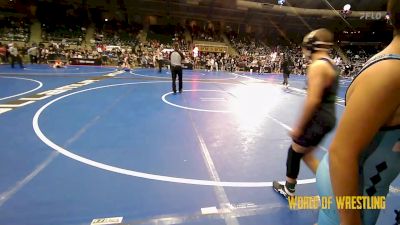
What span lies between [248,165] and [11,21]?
112 ft

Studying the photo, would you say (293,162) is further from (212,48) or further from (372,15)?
(372,15)

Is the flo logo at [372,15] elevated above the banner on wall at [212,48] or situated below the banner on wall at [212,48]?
above

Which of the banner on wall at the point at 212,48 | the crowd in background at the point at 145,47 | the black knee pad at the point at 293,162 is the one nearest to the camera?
the black knee pad at the point at 293,162

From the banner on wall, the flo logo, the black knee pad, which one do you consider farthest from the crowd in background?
the black knee pad

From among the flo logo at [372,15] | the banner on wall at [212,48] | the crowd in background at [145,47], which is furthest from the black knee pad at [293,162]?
the flo logo at [372,15]

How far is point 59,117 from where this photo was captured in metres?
6.73

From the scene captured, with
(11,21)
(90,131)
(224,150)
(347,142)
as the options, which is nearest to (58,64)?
(11,21)

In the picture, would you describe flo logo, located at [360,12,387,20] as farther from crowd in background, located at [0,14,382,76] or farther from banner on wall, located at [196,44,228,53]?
banner on wall, located at [196,44,228,53]

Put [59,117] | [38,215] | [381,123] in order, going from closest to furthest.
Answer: [381,123] < [38,215] < [59,117]

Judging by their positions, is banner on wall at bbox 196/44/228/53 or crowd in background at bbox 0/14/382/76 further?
banner on wall at bbox 196/44/228/53

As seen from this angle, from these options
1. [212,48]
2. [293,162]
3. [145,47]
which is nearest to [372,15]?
[212,48]

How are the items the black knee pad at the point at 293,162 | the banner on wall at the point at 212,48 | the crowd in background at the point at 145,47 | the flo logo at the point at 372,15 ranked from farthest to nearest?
the flo logo at the point at 372,15, the banner on wall at the point at 212,48, the crowd in background at the point at 145,47, the black knee pad at the point at 293,162

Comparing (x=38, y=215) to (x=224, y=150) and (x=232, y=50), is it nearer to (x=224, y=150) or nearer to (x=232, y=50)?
(x=224, y=150)

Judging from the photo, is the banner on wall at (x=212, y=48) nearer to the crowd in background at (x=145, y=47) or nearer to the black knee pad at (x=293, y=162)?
the crowd in background at (x=145, y=47)
